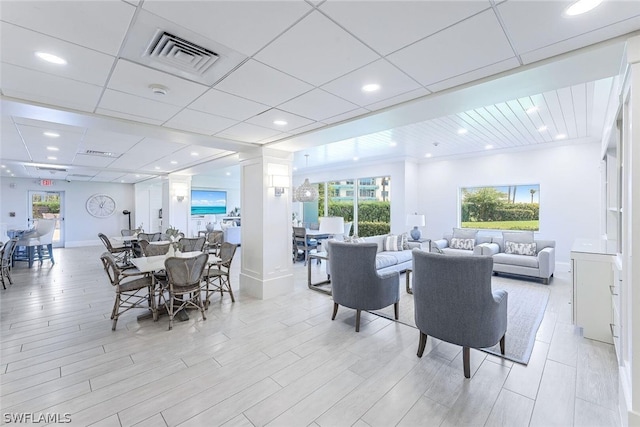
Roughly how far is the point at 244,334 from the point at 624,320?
132 inches

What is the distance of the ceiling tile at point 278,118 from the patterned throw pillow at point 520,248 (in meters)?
5.08

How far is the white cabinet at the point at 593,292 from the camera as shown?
9.76ft

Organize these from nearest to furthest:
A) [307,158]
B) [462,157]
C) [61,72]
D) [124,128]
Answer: [61,72]
[124,128]
[462,157]
[307,158]

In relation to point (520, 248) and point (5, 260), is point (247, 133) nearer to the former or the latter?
point (5, 260)

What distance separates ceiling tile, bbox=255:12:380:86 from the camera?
5.67 ft

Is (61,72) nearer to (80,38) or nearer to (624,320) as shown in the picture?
(80,38)

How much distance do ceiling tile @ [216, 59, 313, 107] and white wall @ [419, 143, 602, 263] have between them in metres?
6.10

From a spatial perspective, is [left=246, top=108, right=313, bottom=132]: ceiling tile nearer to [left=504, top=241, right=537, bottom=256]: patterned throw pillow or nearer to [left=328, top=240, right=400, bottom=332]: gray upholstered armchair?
[left=328, top=240, right=400, bottom=332]: gray upholstered armchair

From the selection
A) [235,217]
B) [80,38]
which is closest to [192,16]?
[80,38]

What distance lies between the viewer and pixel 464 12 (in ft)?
5.21

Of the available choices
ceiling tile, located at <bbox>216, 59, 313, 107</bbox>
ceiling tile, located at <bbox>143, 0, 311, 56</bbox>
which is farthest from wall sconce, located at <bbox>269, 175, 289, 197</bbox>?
ceiling tile, located at <bbox>143, 0, 311, 56</bbox>

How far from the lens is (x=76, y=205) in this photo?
10703 millimetres

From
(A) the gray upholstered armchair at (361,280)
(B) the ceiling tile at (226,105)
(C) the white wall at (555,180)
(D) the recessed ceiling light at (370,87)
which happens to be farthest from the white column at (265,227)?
(C) the white wall at (555,180)

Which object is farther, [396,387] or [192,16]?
[396,387]
